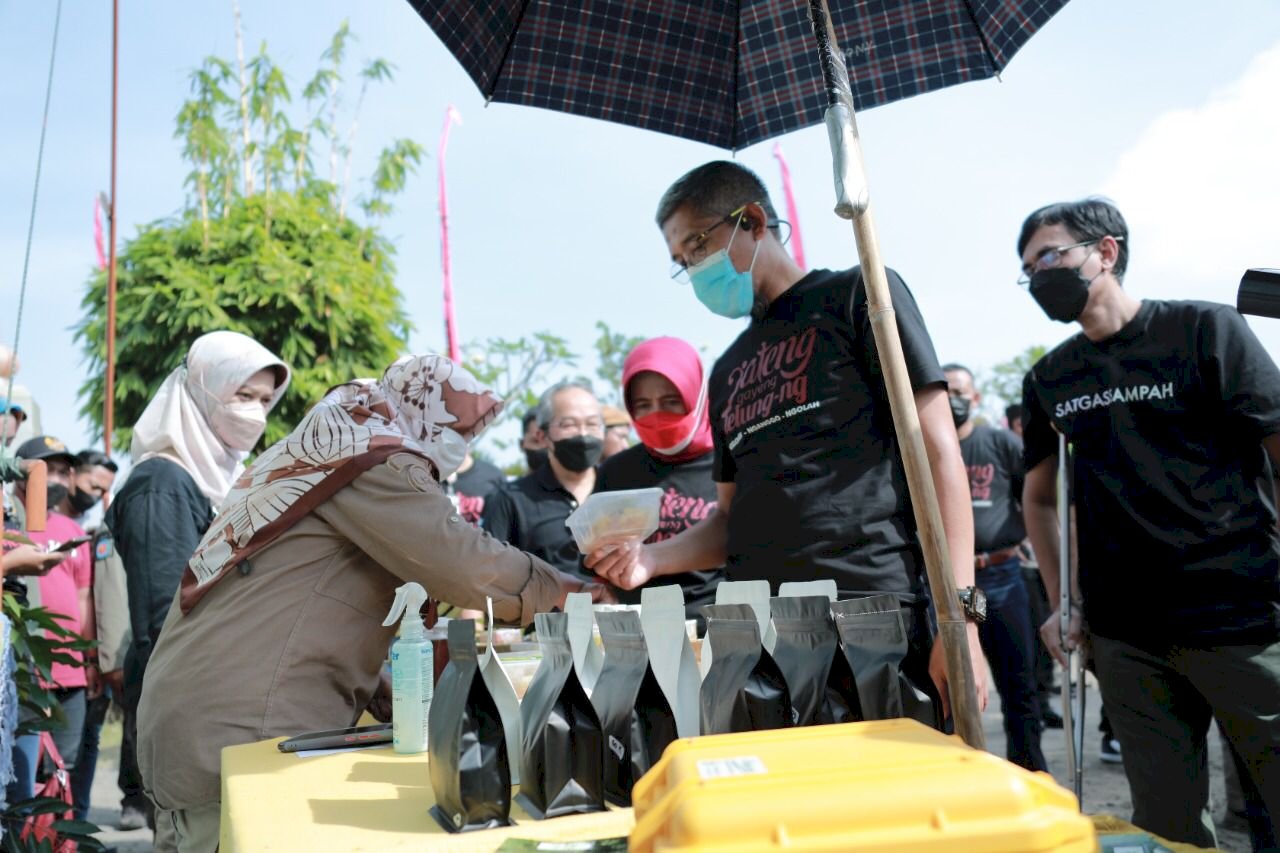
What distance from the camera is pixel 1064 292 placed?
104 inches

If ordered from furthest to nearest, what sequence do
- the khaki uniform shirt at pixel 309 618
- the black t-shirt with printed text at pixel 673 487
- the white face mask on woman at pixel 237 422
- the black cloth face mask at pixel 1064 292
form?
the white face mask on woman at pixel 237 422, the black t-shirt with printed text at pixel 673 487, the black cloth face mask at pixel 1064 292, the khaki uniform shirt at pixel 309 618

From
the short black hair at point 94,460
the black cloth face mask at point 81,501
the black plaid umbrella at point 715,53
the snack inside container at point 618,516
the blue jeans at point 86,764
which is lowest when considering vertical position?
the blue jeans at point 86,764

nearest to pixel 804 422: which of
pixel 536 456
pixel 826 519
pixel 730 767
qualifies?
pixel 826 519

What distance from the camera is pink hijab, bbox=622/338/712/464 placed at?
141 inches

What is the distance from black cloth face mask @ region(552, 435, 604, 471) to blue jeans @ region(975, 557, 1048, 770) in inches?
70.8

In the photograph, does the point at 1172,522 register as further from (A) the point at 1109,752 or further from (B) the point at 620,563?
(A) the point at 1109,752

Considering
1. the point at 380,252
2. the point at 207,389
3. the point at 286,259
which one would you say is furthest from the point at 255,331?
the point at 207,389

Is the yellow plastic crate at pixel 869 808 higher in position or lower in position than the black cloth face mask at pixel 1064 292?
lower

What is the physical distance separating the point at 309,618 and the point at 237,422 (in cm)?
205

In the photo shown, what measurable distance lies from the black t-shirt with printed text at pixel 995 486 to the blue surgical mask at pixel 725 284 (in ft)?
9.67

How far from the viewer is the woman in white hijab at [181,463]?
3.45 m

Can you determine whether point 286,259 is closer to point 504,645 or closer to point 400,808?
point 504,645

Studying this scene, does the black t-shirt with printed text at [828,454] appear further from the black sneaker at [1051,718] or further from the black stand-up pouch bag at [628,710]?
the black sneaker at [1051,718]

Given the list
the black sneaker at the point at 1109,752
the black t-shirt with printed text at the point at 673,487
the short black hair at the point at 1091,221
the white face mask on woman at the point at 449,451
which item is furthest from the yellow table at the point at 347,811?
the black sneaker at the point at 1109,752
